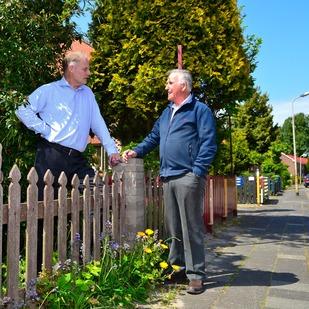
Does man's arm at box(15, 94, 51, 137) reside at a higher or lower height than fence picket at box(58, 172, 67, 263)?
higher

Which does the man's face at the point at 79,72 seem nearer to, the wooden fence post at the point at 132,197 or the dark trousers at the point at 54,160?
the dark trousers at the point at 54,160

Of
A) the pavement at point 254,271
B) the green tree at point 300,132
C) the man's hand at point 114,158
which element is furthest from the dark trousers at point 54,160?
the green tree at point 300,132

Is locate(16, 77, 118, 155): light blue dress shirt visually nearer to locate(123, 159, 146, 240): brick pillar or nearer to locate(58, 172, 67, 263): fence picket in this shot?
locate(58, 172, 67, 263): fence picket

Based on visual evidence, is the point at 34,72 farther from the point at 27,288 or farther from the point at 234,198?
the point at 234,198

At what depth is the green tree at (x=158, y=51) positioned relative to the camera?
8141mm

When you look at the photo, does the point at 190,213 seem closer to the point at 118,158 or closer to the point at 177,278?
the point at 177,278

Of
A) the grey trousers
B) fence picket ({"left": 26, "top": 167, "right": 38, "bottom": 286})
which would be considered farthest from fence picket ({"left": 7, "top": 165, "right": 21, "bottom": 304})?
the grey trousers

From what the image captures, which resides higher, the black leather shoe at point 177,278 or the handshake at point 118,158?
the handshake at point 118,158

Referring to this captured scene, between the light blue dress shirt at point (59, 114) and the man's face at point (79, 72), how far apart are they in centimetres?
6

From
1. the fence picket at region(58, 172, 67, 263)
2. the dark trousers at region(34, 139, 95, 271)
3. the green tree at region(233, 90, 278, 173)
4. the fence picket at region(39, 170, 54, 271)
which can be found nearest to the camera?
the fence picket at region(39, 170, 54, 271)

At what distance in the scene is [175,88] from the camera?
444cm

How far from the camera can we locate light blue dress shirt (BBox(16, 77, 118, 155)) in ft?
12.6

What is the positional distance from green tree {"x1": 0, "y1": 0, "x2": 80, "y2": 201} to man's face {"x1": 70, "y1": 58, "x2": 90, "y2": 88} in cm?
38

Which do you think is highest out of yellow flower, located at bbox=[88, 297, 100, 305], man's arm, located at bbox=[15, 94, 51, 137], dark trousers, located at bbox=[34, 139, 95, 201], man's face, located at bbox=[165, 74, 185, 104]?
man's face, located at bbox=[165, 74, 185, 104]
